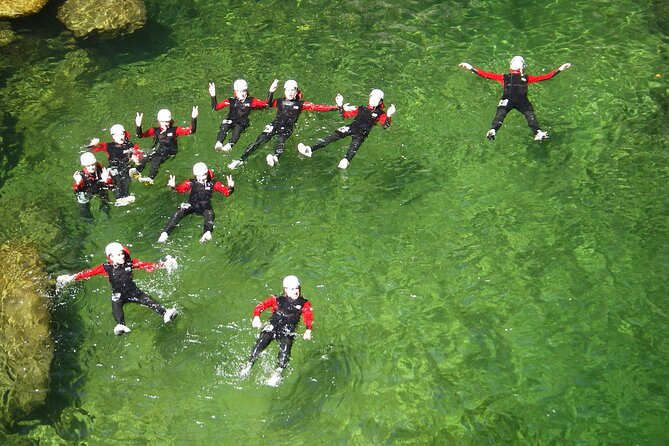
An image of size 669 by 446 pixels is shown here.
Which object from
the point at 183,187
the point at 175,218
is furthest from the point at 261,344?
the point at 183,187

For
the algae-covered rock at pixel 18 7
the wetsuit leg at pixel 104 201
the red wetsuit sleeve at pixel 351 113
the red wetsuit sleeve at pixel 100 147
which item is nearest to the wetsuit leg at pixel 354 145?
the red wetsuit sleeve at pixel 351 113

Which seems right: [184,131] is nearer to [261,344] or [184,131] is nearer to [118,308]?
[118,308]

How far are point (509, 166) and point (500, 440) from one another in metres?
6.05

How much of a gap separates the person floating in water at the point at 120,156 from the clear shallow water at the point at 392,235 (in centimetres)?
40

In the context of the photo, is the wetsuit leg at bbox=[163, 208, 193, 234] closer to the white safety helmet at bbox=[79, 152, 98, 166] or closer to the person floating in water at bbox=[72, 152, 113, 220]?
the person floating in water at bbox=[72, 152, 113, 220]

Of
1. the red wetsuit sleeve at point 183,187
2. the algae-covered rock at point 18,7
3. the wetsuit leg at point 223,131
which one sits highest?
the algae-covered rock at point 18,7

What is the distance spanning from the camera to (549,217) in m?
12.4

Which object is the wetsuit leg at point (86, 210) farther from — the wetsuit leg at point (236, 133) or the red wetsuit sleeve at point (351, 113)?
the red wetsuit sleeve at point (351, 113)

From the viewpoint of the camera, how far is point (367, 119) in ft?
45.2

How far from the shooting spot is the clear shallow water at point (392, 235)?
32.4ft

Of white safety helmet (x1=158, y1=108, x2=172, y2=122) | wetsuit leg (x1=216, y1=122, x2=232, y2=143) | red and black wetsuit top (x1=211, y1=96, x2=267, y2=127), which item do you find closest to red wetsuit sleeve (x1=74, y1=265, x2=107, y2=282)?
white safety helmet (x1=158, y1=108, x2=172, y2=122)

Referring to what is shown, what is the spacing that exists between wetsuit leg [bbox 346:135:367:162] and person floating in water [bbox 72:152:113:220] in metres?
4.83

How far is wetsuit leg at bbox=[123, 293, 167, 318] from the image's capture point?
35.5 ft

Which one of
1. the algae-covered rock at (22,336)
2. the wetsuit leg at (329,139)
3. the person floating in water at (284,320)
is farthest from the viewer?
the wetsuit leg at (329,139)
